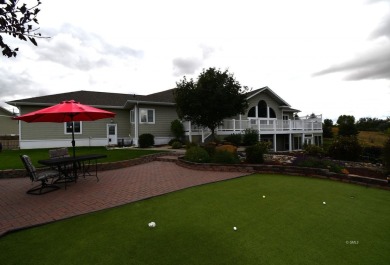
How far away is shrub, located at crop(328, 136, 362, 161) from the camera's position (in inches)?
451

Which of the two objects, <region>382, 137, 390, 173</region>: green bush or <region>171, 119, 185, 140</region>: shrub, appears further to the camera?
<region>171, 119, 185, 140</region>: shrub

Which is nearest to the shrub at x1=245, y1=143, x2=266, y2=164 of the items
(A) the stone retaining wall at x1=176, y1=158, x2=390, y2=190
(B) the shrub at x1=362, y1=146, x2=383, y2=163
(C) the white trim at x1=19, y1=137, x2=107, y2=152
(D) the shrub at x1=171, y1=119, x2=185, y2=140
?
(A) the stone retaining wall at x1=176, y1=158, x2=390, y2=190

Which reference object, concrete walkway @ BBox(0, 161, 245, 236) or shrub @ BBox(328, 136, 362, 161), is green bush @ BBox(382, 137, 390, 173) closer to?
shrub @ BBox(328, 136, 362, 161)

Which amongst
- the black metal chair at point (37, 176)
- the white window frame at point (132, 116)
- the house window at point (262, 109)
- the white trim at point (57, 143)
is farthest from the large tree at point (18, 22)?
the house window at point (262, 109)

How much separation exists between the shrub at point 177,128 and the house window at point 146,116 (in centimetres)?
193

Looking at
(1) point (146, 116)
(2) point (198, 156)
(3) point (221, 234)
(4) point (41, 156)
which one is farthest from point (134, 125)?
(3) point (221, 234)

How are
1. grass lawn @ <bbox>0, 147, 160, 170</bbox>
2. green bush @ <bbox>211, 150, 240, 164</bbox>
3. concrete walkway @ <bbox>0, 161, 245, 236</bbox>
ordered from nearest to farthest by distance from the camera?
concrete walkway @ <bbox>0, 161, 245, 236</bbox>, green bush @ <bbox>211, 150, 240, 164</bbox>, grass lawn @ <bbox>0, 147, 160, 170</bbox>

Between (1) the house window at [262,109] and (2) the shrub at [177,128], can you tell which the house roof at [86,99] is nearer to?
(2) the shrub at [177,128]

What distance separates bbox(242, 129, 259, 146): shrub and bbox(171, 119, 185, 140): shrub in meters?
5.44

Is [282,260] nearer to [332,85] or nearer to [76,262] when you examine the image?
[76,262]

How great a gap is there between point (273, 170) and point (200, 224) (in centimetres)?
547

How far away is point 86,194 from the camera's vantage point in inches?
238

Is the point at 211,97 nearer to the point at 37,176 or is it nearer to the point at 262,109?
the point at 37,176

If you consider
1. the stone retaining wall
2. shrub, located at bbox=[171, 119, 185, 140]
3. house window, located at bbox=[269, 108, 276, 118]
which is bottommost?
the stone retaining wall
